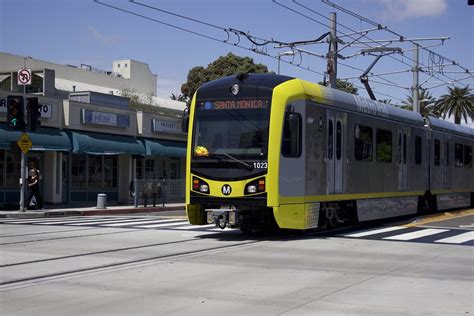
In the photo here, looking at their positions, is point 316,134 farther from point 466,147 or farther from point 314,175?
point 466,147

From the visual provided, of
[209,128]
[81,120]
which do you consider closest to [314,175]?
[209,128]

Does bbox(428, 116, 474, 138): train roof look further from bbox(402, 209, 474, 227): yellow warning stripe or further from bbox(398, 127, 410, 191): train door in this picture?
bbox(402, 209, 474, 227): yellow warning stripe

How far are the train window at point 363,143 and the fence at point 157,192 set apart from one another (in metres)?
14.7

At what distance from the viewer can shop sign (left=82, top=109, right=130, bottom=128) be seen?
1210 inches

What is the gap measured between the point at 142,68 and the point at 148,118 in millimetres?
46531

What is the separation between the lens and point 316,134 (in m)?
15.2

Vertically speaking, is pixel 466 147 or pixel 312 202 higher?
pixel 466 147

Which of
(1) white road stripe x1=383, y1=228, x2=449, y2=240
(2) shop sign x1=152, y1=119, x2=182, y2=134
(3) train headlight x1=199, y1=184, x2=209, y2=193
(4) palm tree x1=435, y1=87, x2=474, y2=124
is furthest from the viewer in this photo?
(4) palm tree x1=435, y1=87, x2=474, y2=124

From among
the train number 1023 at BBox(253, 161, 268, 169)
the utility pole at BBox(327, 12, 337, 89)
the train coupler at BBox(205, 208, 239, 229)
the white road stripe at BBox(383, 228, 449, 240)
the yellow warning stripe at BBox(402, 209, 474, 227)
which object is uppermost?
the utility pole at BBox(327, 12, 337, 89)

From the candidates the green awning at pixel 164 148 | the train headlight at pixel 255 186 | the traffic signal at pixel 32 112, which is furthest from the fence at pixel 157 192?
the train headlight at pixel 255 186

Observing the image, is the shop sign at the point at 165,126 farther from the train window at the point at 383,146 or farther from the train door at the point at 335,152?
the train door at the point at 335,152

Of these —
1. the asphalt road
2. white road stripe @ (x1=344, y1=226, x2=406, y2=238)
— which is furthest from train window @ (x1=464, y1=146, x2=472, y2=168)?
the asphalt road

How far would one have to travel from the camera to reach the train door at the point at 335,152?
15.9 metres

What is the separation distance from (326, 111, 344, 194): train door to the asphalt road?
1.27 m
